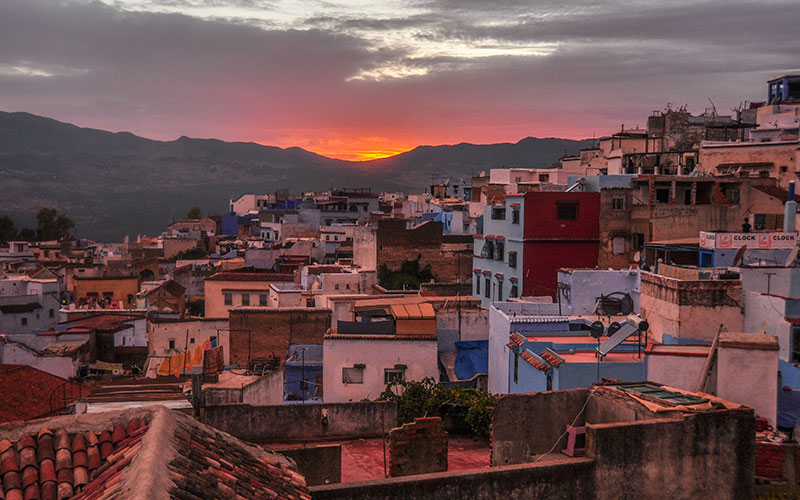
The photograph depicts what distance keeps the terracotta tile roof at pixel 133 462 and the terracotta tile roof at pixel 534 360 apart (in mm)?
9116

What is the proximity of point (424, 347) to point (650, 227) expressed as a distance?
12.2 metres

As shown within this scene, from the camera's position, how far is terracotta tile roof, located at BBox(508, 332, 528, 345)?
16583mm

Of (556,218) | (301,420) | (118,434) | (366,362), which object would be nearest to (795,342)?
(301,420)

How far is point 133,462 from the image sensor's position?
5.12m

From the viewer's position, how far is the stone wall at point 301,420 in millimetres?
10570

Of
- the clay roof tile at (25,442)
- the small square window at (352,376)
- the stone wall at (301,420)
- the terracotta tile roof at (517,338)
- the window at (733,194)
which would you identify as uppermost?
the window at (733,194)

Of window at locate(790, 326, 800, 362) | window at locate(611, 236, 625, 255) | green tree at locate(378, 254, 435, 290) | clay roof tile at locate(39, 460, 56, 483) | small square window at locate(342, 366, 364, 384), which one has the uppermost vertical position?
window at locate(611, 236, 625, 255)

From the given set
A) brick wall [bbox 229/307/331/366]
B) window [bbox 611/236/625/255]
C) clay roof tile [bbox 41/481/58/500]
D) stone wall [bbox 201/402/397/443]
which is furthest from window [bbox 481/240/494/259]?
clay roof tile [bbox 41/481/58/500]

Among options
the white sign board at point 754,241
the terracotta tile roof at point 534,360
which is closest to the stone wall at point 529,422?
the terracotta tile roof at point 534,360

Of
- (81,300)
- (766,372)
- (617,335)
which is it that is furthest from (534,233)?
(81,300)

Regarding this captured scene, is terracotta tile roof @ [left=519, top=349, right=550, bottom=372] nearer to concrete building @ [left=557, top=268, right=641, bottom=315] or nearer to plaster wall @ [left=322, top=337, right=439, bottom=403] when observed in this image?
concrete building @ [left=557, top=268, right=641, bottom=315]

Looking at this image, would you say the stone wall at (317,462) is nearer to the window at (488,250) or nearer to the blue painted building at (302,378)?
the blue painted building at (302,378)

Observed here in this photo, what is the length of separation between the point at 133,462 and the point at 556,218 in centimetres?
2567

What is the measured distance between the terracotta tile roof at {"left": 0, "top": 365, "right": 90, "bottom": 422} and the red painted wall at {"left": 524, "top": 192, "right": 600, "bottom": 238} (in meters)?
17.4
